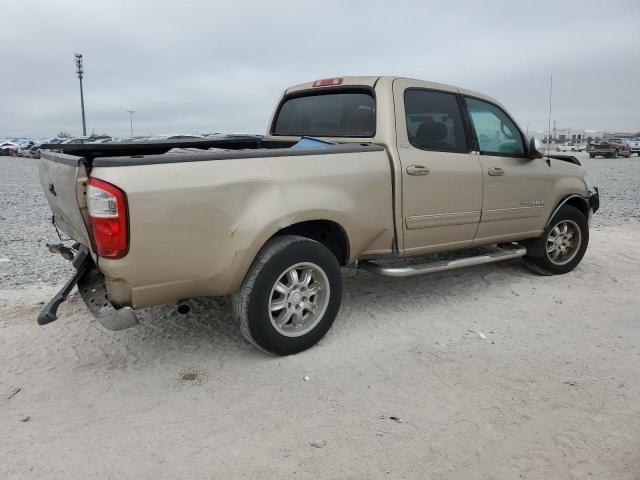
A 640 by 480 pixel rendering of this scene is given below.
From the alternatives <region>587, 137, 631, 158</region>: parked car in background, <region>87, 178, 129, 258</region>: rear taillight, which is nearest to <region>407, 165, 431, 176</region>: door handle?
<region>87, 178, 129, 258</region>: rear taillight

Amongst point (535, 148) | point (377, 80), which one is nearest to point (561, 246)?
point (535, 148)

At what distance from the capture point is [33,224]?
9.05 metres

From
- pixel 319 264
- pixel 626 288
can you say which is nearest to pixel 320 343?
pixel 319 264

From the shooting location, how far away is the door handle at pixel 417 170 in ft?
14.2

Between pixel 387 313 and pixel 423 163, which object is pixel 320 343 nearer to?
pixel 387 313

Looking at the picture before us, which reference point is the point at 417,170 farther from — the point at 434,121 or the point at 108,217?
the point at 108,217

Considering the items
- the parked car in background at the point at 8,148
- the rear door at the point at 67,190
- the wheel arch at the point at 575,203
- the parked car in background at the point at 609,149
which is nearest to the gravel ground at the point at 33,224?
the rear door at the point at 67,190

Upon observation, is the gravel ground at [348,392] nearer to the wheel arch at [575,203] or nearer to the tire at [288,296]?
the tire at [288,296]

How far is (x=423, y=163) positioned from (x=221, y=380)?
2323mm

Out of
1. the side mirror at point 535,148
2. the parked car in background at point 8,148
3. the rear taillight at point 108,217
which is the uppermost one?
the parked car in background at point 8,148

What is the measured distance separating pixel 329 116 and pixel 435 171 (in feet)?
3.83

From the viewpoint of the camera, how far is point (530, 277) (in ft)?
19.6

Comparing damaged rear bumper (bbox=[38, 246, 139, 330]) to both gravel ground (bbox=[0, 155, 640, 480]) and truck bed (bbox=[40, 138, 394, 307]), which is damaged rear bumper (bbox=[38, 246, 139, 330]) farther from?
gravel ground (bbox=[0, 155, 640, 480])

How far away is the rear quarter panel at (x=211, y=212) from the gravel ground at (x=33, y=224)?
9.76 ft
